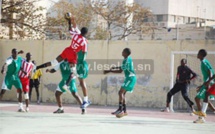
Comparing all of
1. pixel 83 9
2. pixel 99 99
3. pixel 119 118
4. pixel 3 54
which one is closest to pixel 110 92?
pixel 99 99

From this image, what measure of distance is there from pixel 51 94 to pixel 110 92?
2.62 meters

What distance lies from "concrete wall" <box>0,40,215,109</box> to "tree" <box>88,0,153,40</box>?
23617 mm

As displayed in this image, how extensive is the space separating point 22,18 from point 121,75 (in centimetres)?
918

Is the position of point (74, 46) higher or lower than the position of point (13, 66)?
higher

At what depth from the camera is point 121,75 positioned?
23.0 meters

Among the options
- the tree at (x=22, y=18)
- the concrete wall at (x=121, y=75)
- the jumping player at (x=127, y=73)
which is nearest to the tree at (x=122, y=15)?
the tree at (x=22, y=18)

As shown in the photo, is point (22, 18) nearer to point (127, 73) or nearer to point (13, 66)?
point (13, 66)

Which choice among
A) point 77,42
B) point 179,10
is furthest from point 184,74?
point 179,10

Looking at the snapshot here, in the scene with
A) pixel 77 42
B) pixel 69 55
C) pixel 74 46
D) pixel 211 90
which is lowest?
pixel 211 90

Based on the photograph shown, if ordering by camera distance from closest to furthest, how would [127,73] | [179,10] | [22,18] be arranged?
[127,73] < [22,18] < [179,10]

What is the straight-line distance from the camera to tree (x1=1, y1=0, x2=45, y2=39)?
30.0 meters

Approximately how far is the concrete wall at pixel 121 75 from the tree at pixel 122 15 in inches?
930

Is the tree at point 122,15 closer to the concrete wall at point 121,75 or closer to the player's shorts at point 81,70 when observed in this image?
the concrete wall at point 121,75

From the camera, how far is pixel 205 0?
7456 cm
